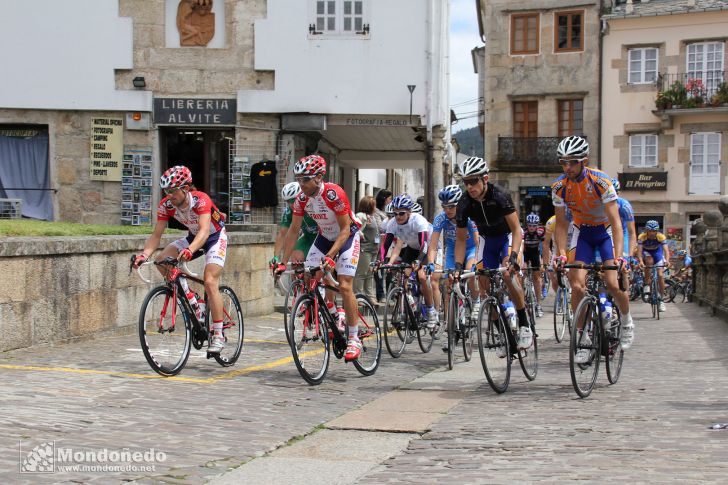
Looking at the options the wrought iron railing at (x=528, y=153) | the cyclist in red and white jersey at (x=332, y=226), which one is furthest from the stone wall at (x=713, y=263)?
the wrought iron railing at (x=528, y=153)

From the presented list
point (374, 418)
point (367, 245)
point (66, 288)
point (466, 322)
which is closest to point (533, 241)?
point (367, 245)

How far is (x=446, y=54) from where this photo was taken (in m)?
24.4

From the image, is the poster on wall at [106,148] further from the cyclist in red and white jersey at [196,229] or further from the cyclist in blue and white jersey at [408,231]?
the cyclist in red and white jersey at [196,229]

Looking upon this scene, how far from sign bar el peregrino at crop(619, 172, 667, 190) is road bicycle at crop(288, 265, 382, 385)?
35.0m

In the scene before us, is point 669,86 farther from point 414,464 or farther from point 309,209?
point 414,464

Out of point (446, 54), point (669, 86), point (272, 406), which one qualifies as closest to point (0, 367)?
point (272, 406)

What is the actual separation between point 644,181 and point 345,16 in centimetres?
2472

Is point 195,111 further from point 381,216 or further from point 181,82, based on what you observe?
point 381,216

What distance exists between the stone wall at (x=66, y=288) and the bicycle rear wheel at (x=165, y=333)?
1.88 meters

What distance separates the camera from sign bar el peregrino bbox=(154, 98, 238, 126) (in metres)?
21.4

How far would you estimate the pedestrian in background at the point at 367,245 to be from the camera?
16844 millimetres

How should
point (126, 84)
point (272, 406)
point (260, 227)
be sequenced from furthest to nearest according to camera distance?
1. point (126, 84)
2. point (260, 227)
3. point (272, 406)

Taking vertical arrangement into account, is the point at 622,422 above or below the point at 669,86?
below

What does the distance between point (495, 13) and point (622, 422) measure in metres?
39.8
